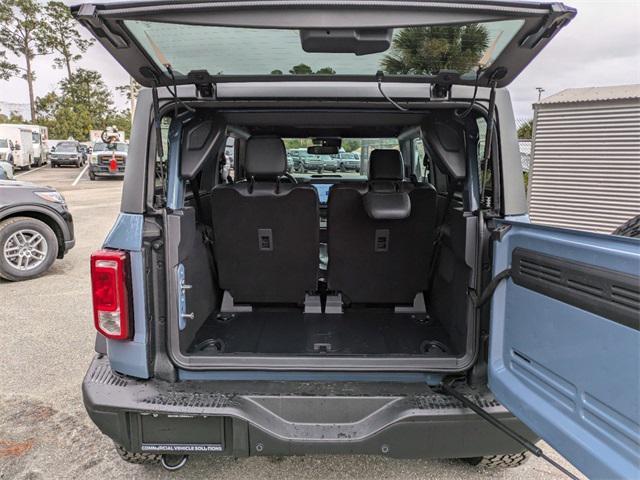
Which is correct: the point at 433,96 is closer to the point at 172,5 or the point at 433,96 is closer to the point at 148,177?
the point at 172,5

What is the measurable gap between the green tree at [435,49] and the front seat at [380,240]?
1039 mm

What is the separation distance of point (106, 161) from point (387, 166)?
70.6ft

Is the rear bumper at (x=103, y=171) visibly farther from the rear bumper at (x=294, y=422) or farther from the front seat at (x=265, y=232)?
the rear bumper at (x=294, y=422)

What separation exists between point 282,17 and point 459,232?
141 centimetres

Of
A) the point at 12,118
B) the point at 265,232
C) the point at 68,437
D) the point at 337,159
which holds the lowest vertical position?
the point at 68,437

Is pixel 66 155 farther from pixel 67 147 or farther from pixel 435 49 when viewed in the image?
pixel 435 49

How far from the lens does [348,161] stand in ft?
16.6

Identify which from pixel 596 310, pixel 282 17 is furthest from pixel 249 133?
pixel 596 310

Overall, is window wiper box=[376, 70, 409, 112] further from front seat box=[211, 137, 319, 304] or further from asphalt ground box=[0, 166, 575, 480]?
asphalt ground box=[0, 166, 575, 480]

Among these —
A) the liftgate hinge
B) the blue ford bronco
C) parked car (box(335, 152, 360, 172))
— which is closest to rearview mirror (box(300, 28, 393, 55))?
the blue ford bronco

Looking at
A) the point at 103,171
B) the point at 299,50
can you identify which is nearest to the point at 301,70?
the point at 299,50

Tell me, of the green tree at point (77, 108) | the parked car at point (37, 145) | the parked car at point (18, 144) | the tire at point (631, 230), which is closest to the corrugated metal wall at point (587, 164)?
the tire at point (631, 230)

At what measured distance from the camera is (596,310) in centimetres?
132

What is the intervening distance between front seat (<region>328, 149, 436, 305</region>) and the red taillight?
4.75 ft
